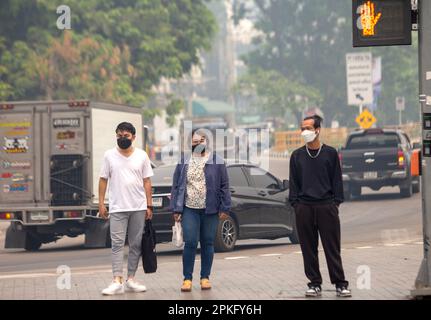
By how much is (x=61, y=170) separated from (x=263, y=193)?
4.03 meters

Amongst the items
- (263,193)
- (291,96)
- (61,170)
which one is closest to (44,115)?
(61,170)

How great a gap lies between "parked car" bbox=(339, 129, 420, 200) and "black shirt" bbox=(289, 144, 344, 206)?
2168 centimetres

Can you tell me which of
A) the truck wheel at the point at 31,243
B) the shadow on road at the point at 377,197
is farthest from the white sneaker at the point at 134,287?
the shadow on road at the point at 377,197

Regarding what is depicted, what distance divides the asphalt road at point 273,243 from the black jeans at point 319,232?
6168mm

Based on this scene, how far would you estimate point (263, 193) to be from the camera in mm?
22047

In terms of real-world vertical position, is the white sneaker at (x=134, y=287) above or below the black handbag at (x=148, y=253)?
below

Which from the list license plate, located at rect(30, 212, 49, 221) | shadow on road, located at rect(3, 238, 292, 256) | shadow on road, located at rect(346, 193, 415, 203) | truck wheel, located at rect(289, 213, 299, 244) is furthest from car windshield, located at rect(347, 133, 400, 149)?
→ license plate, located at rect(30, 212, 49, 221)

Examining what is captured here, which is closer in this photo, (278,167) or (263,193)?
(263,193)

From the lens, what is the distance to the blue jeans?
1377 cm

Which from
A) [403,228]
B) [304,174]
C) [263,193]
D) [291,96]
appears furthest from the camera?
[291,96]

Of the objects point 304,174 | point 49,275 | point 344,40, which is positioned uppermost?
point 344,40

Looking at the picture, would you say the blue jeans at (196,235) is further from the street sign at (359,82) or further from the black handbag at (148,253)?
the street sign at (359,82)

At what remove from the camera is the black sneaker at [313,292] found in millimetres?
12766
